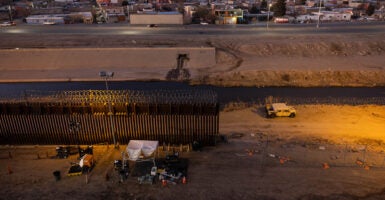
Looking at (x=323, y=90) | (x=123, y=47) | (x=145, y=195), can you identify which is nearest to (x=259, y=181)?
(x=145, y=195)

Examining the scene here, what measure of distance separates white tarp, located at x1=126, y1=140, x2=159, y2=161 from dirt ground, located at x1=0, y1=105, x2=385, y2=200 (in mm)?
1163

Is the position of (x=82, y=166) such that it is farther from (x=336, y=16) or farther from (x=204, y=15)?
(x=336, y=16)

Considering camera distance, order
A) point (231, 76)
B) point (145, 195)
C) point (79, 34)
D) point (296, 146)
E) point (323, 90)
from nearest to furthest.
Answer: point (145, 195)
point (296, 146)
point (323, 90)
point (231, 76)
point (79, 34)

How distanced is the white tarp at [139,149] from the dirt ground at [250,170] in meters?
1.16

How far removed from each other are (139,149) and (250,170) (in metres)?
5.11

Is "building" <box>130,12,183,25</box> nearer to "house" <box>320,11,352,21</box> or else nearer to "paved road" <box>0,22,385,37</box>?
"paved road" <box>0,22,385,37</box>

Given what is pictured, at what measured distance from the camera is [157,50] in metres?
38.5

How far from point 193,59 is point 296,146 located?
75.6ft

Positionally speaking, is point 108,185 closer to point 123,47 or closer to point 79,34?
point 123,47

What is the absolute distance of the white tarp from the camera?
46.1 ft

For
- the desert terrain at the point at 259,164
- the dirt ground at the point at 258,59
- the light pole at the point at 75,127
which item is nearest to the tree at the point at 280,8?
the dirt ground at the point at 258,59

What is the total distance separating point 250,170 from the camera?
14.2 m

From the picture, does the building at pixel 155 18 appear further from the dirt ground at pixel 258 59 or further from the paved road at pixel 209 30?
the dirt ground at pixel 258 59

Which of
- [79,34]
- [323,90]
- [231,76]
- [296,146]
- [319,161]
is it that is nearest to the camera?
[319,161]
